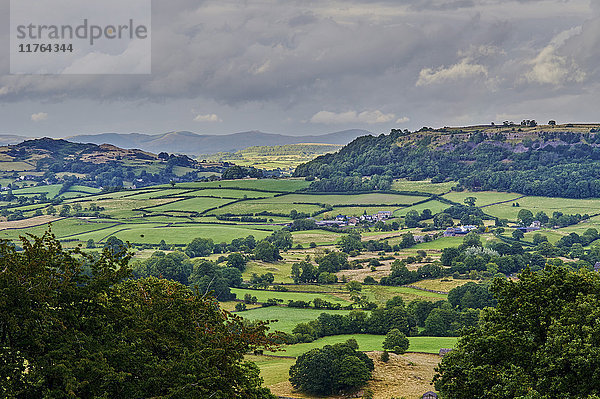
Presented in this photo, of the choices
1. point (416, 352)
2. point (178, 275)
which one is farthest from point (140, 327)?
point (178, 275)

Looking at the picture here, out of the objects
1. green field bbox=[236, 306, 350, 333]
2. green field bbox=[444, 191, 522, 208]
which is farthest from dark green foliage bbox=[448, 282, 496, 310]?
green field bbox=[444, 191, 522, 208]

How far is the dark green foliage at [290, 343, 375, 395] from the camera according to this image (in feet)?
152

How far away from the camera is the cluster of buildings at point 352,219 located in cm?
15062

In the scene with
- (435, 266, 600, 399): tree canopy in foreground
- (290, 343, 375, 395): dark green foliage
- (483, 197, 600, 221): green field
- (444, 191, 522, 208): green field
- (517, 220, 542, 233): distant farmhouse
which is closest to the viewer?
→ (435, 266, 600, 399): tree canopy in foreground

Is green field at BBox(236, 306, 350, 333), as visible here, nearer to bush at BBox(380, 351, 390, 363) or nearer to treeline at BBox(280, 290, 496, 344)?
treeline at BBox(280, 290, 496, 344)

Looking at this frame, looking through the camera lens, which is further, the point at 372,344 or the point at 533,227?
the point at 533,227

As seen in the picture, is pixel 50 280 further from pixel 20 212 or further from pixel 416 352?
pixel 20 212

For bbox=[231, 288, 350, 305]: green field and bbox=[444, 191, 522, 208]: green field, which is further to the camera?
bbox=[444, 191, 522, 208]: green field

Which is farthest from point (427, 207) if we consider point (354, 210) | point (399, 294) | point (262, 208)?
point (399, 294)

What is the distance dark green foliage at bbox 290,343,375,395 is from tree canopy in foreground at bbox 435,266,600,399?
21.1m

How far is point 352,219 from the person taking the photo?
15500 cm

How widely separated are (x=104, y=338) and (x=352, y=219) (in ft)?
444

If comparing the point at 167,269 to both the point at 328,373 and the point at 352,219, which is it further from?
the point at 352,219

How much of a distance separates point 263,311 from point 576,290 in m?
54.1
